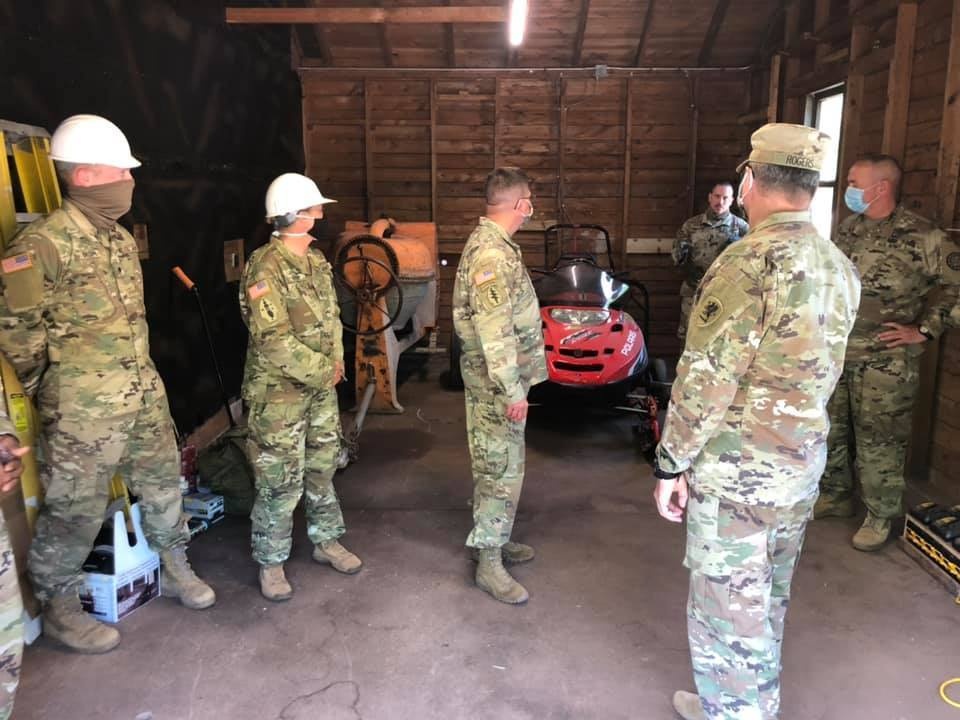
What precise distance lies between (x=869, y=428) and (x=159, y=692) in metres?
3.42

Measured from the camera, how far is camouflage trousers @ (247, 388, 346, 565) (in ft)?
10.5

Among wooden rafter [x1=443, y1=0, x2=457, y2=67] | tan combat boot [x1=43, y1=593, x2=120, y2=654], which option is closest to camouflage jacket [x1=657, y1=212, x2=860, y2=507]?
tan combat boot [x1=43, y1=593, x2=120, y2=654]

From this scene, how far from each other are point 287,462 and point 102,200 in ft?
4.19

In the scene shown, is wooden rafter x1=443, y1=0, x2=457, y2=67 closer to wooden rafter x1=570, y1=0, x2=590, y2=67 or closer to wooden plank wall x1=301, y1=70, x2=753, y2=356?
wooden plank wall x1=301, y1=70, x2=753, y2=356

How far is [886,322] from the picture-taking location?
3.72 m

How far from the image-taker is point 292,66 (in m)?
7.70

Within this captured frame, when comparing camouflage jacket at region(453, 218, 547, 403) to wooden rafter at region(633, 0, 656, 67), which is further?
wooden rafter at region(633, 0, 656, 67)

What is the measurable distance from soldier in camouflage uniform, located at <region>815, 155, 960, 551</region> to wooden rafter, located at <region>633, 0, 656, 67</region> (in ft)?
13.7

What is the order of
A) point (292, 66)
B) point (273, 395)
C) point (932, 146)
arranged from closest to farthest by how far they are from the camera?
point (273, 395) → point (932, 146) → point (292, 66)

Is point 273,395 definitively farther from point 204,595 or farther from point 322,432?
point 204,595

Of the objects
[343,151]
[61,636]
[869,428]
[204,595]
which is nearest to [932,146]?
[869,428]

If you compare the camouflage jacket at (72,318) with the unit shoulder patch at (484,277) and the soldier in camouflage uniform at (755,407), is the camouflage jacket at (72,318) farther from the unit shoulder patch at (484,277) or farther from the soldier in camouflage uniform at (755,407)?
the soldier in camouflage uniform at (755,407)

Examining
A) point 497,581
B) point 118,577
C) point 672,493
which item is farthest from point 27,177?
point 672,493

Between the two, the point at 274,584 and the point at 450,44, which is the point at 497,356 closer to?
the point at 274,584
